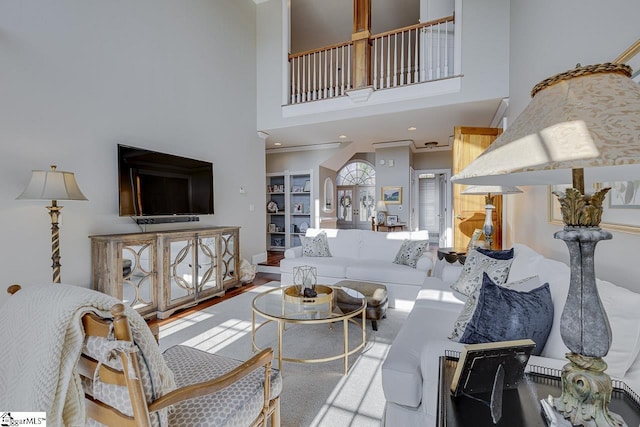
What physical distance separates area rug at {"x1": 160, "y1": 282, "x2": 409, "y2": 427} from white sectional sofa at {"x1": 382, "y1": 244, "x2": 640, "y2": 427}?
16.9 inches

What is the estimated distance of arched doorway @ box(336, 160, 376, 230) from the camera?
386 inches

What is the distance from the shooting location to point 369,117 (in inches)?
196

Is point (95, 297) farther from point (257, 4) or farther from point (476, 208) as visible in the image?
point (257, 4)

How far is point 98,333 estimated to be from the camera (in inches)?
32.8

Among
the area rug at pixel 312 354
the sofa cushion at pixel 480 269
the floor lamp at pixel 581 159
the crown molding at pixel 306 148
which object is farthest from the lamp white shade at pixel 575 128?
the crown molding at pixel 306 148

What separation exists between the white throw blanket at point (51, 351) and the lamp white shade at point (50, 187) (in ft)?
6.11

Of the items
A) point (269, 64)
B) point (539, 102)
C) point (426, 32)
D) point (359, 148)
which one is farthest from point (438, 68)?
point (539, 102)

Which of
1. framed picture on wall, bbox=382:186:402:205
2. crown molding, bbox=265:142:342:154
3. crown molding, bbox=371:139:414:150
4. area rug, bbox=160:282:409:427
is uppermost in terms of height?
crown molding, bbox=371:139:414:150

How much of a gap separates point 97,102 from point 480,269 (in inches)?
157

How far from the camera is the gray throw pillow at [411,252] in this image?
12.4 ft

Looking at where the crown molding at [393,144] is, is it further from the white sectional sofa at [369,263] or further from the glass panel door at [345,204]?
the white sectional sofa at [369,263]

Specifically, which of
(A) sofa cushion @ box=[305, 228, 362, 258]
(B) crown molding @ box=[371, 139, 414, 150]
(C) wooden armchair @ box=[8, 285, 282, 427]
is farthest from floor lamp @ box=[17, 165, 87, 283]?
(B) crown molding @ box=[371, 139, 414, 150]

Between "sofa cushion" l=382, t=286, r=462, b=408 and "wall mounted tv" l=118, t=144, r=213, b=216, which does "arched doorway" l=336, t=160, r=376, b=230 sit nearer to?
"wall mounted tv" l=118, t=144, r=213, b=216

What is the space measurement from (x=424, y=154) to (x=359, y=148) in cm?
219
